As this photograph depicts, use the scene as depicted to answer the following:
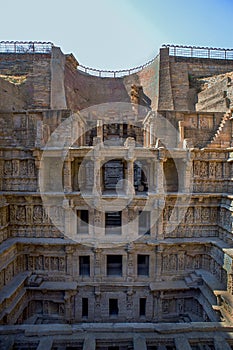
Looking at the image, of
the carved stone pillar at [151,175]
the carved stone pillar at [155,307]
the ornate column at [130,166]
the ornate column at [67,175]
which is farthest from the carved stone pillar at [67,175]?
the carved stone pillar at [155,307]

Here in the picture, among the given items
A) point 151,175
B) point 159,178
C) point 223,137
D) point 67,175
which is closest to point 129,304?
point 159,178

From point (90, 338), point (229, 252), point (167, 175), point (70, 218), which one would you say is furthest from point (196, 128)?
point (90, 338)

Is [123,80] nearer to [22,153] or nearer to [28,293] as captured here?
[22,153]

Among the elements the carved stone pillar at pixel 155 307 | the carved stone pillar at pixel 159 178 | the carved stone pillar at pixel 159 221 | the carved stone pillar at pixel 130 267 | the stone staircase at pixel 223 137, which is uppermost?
the stone staircase at pixel 223 137

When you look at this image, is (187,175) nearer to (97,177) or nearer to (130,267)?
(97,177)

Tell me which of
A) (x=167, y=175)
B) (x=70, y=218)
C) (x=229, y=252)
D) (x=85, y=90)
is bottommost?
(x=229, y=252)

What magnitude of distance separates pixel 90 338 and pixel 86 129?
12.9 metres

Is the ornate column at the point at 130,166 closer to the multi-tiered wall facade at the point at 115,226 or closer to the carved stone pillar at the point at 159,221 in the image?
the multi-tiered wall facade at the point at 115,226

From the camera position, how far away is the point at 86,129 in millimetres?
17641

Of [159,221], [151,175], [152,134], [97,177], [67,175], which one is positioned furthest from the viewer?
[152,134]

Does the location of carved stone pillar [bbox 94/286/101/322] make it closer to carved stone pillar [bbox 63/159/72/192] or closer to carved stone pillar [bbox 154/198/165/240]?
carved stone pillar [bbox 154/198/165/240]

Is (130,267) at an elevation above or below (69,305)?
above

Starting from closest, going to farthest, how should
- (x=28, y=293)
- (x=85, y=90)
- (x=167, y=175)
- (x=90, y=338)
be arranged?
(x=90, y=338) → (x=28, y=293) → (x=167, y=175) → (x=85, y=90)

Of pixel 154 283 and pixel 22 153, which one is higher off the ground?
pixel 22 153
